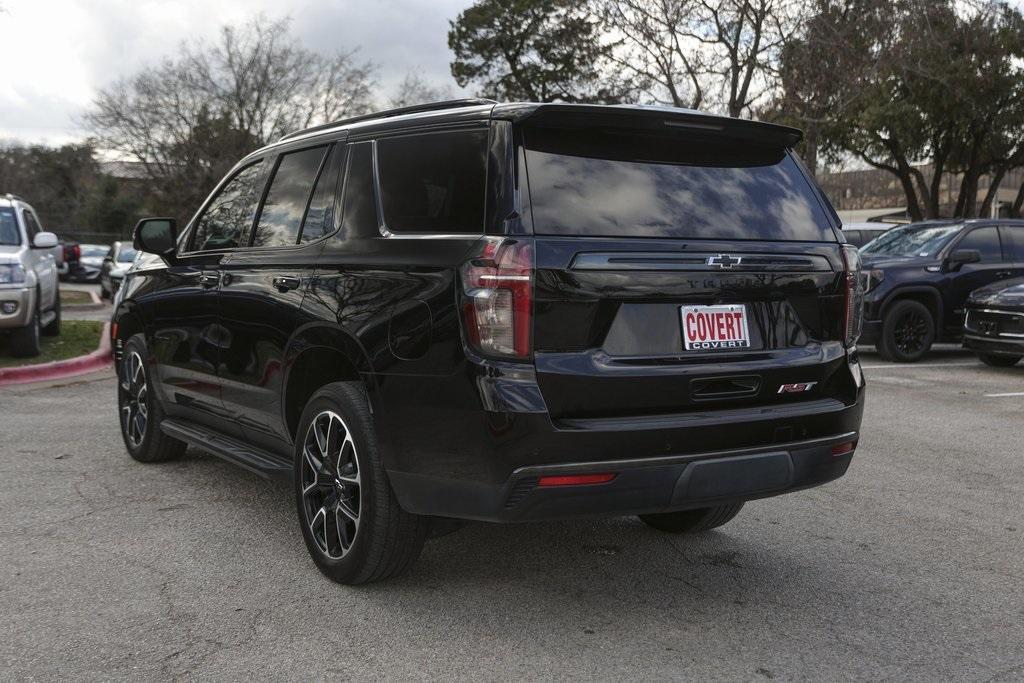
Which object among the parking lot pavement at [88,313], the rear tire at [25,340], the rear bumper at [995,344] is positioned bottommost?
the parking lot pavement at [88,313]

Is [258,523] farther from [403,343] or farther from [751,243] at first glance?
[751,243]

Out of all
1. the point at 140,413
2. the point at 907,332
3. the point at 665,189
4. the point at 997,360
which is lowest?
the point at 997,360

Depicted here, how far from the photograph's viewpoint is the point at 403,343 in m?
3.52

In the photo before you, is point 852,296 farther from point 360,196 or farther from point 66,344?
point 66,344

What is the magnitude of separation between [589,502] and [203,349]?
272cm

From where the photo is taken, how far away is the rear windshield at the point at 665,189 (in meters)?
3.45

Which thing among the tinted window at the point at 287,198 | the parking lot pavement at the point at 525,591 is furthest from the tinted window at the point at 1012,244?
the tinted window at the point at 287,198

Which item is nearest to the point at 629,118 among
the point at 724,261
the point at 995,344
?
the point at 724,261

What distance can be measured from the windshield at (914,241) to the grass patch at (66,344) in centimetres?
1026

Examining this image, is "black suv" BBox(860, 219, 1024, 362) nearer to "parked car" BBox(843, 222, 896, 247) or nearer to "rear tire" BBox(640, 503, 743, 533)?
"parked car" BBox(843, 222, 896, 247)

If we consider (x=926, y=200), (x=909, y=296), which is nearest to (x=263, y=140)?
(x=926, y=200)

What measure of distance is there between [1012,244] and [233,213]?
436 inches

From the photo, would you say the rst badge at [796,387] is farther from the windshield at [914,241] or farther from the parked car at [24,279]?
the windshield at [914,241]

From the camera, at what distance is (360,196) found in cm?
413
